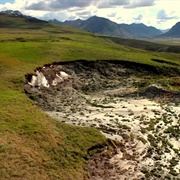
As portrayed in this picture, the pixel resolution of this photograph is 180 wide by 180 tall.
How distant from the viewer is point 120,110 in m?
45.2

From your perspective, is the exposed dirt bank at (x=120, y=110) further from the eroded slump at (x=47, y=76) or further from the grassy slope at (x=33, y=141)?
the grassy slope at (x=33, y=141)

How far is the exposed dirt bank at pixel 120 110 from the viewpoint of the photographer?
99.2 feet

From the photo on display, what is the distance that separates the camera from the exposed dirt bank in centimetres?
3025

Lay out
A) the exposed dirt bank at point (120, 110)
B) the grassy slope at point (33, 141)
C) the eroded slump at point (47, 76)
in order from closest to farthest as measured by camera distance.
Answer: the grassy slope at point (33, 141) < the exposed dirt bank at point (120, 110) < the eroded slump at point (47, 76)

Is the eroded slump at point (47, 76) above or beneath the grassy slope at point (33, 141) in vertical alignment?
above

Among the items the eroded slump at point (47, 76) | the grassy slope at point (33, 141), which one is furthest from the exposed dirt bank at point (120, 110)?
the grassy slope at point (33, 141)

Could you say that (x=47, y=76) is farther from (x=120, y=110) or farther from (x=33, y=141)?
(x=33, y=141)

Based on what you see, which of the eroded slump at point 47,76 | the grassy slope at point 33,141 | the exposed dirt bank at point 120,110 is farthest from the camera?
the eroded slump at point 47,76

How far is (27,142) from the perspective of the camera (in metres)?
30.0

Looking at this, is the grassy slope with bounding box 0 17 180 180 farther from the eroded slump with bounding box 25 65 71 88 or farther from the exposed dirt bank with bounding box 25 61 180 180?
the eroded slump with bounding box 25 65 71 88

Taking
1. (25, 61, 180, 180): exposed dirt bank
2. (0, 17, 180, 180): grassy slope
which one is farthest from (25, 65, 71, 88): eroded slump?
(0, 17, 180, 180): grassy slope

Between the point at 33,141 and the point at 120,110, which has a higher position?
the point at 120,110

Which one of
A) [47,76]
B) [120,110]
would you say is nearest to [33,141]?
[120,110]

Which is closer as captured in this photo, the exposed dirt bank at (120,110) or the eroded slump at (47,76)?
the exposed dirt bank at (120,110)
